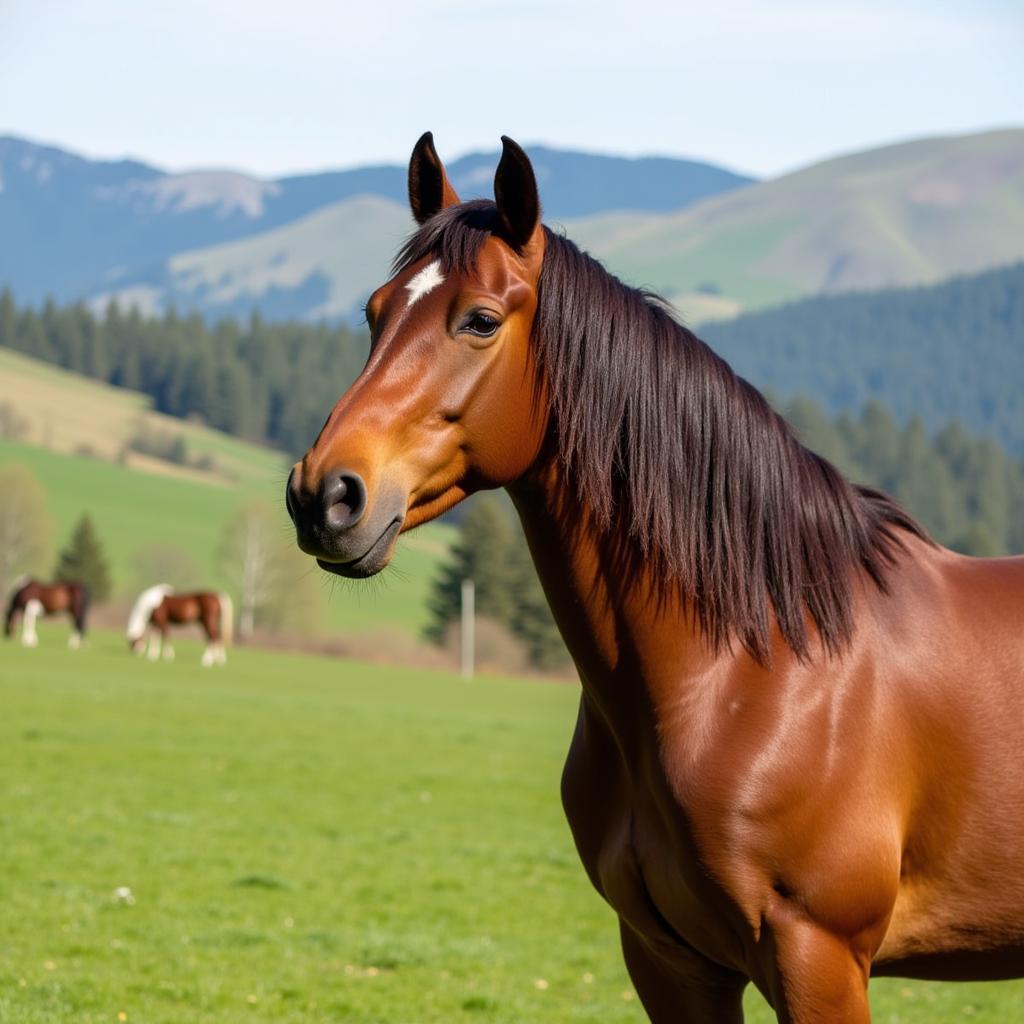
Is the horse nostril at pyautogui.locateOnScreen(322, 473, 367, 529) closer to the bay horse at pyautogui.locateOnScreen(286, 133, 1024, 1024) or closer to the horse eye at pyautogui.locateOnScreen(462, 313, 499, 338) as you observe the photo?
the bay horse at pyautogui.locateOnScreen(286, 133, 1024, 1024)

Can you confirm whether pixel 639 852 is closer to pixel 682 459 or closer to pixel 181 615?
pixel 682 459

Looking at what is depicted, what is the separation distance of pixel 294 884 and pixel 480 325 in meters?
7.83

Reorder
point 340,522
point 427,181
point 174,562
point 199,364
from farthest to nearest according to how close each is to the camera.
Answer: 1. point 199,364
2. point 174,562
3. point 427,181
4. point 340,522

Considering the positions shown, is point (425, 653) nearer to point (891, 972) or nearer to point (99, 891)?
point (99, 891)

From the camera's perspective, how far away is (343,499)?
3.10 m

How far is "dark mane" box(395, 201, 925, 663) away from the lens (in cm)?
346

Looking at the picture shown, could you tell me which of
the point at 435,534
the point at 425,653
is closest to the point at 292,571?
the point at 425,653

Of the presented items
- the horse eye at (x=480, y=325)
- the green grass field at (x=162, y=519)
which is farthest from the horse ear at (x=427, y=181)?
the green grass field at (x=162, y=519)

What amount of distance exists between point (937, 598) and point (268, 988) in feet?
15.8

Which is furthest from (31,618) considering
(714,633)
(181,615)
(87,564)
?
(714,633)

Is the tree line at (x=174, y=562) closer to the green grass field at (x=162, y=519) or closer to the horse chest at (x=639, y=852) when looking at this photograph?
the green grass field at (x=162, y=519)

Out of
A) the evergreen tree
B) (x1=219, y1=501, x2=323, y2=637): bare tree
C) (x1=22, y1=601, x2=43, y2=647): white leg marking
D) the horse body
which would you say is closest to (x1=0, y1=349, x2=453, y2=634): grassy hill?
(x1=219, y1=501, x2=323, y2=637): bare tree

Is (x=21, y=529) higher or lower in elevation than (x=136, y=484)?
lower

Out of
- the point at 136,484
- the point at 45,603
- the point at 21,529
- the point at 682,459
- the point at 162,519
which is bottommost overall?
the point at 45,603
